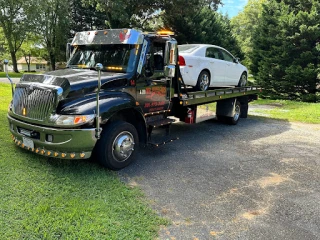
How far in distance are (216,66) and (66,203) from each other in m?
5.51

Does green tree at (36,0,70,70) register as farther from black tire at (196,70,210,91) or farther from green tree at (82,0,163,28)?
black tire at (196,70,210,91)

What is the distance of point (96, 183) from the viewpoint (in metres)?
4.25

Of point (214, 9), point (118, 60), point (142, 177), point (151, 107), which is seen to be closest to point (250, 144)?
point (151, 107)

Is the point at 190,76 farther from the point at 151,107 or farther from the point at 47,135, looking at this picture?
the point at 47,135

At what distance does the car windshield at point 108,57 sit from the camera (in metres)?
5.18

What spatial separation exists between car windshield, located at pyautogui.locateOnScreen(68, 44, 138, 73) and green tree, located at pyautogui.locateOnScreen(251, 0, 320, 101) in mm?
13012

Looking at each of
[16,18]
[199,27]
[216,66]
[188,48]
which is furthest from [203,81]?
[16,18]

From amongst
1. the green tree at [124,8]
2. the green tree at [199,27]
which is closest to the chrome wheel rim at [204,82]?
the green tree at [124,8]

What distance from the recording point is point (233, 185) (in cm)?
461

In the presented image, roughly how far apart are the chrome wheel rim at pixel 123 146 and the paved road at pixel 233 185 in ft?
0.92

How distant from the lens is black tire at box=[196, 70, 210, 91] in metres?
7.19

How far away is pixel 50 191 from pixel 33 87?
1.62 m

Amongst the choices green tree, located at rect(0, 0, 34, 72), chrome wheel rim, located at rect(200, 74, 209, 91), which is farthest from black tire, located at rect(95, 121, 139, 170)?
green tree, located at rect(0, 0, 34, 72)

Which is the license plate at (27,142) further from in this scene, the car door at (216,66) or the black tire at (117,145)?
the car door at (216,66)
